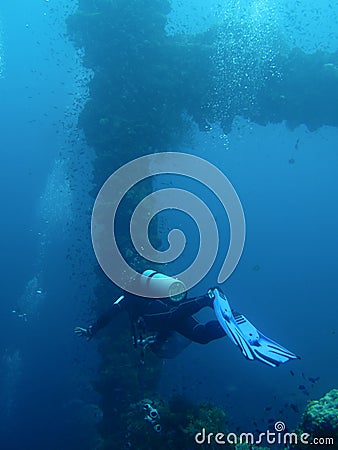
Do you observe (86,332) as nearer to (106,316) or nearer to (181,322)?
(106,316)

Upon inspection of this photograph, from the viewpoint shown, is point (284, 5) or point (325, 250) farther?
point (325, 250)

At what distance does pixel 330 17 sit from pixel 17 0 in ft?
59.7

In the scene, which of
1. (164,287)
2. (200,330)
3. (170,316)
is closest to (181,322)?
(170,316)

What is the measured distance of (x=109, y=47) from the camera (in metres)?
11.9

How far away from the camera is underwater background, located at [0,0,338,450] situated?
11.6m

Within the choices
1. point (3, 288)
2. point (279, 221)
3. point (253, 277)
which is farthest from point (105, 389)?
point (279, 221)

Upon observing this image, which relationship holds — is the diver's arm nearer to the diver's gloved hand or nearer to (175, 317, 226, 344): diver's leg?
the diver's gloved hand

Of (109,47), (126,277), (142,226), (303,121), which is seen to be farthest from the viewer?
(303,121)

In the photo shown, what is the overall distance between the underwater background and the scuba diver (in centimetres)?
202

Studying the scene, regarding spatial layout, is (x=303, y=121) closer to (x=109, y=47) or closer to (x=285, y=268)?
(x=109, y=47)

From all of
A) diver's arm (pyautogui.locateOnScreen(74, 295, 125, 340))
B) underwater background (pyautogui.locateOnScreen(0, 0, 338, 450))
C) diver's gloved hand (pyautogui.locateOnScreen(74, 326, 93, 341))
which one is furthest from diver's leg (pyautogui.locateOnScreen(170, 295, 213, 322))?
underwater background (pyautogui.locateOnScreen(0, 0, 338, 450))

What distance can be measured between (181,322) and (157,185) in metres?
19.2

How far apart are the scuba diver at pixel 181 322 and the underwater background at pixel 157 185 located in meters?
2.02

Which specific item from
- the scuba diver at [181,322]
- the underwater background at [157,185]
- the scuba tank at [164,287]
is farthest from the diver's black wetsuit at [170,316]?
the underwater background at [157,185]
